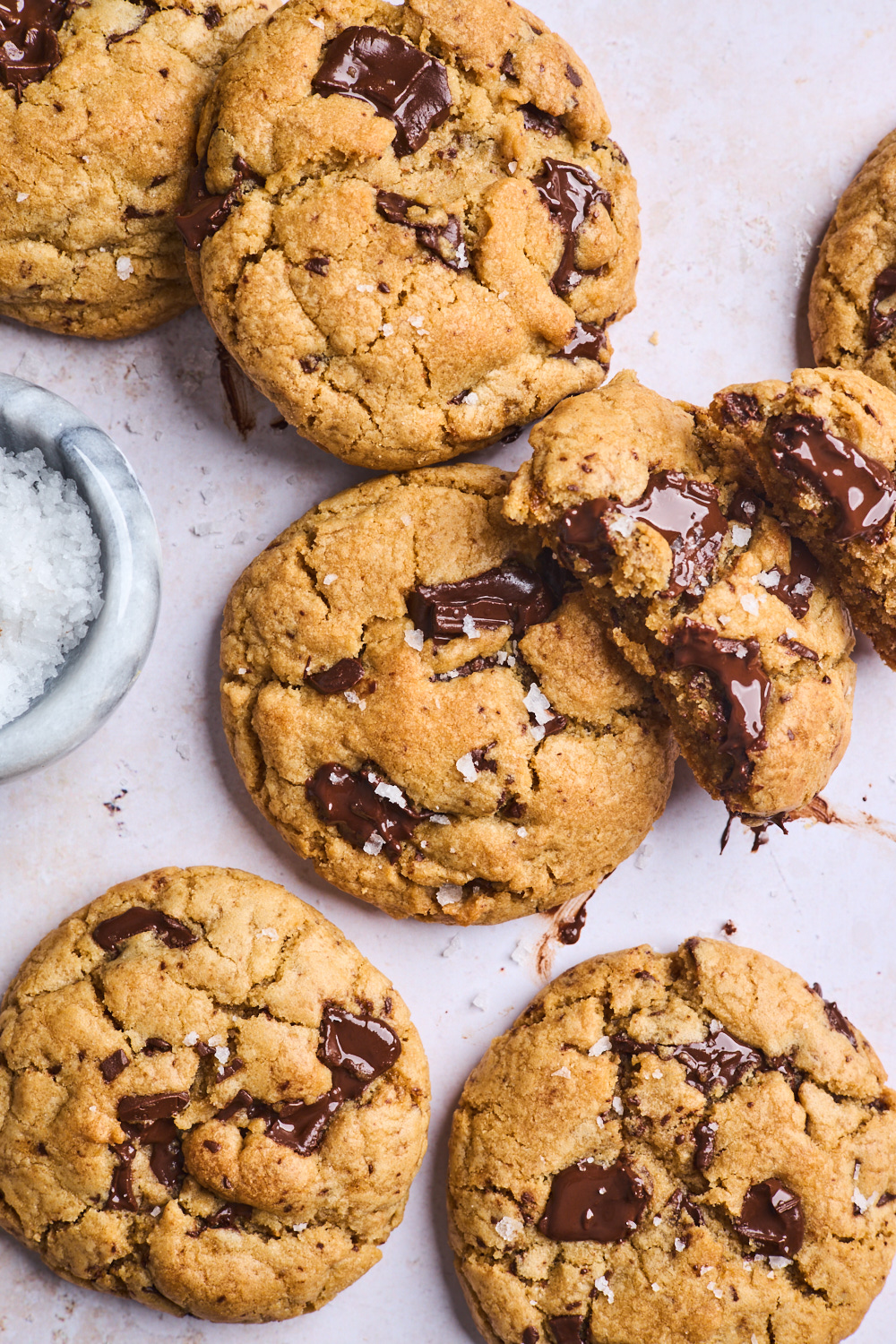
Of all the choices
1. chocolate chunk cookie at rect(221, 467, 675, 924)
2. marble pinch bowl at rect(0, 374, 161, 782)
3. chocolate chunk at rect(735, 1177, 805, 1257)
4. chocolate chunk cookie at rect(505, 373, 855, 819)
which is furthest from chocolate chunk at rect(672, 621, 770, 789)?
marble pinch bowl at rect(0, 374, 161, 782)

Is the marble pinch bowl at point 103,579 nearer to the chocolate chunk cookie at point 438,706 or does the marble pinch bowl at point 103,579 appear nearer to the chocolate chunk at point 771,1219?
the chocolate chunk cookie at point 438,706

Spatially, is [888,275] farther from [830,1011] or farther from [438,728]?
[830,1011]

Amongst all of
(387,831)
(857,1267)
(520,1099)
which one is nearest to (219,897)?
(387,831)

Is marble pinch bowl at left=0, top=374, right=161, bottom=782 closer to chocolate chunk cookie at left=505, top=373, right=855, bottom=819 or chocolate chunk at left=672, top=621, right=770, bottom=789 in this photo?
chocolate chunk cookie at left=505, top=373, right=855, bottom=819

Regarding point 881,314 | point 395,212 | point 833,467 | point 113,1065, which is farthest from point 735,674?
point 113,1065

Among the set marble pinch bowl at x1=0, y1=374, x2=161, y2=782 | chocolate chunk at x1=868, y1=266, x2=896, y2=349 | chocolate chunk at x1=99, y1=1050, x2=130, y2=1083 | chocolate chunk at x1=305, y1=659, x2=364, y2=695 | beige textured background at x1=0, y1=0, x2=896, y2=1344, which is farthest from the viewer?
beige textured background at x1=0, y1=0, x2=896, y2=1344

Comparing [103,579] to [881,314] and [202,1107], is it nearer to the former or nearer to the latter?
[202,1107]
